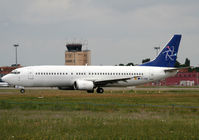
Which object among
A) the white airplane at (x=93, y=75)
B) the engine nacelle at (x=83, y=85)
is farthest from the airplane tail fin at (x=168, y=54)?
the engine nacelle at (x=83, y=85)

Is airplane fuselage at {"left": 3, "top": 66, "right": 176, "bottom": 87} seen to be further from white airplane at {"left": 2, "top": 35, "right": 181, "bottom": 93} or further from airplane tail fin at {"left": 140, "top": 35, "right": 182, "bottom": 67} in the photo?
airplane tail fin at {"left": 140, "top": 35, "right": 182, "bottom": 67}

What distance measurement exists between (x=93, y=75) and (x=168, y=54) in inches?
554

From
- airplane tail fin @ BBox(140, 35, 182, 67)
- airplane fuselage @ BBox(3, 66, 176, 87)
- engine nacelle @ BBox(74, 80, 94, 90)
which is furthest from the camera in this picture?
airplane tail fin @ BBox(140, 35, 182, 67)

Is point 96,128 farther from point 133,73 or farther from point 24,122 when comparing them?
point 133,73

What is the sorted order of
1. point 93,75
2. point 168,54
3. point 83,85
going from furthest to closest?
1. point 168,54
2. point 93,75
3. point 83,85

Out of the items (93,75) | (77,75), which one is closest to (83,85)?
(77,75)

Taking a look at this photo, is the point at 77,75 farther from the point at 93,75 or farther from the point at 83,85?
the point at 93,75

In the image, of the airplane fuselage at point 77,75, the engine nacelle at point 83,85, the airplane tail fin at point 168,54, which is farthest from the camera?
the airplane tail fin at point 168,54

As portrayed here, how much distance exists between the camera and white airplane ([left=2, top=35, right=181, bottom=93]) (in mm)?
56375

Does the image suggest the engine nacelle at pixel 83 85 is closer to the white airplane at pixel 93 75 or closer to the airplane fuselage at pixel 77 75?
the white airplane at pixel 93 75

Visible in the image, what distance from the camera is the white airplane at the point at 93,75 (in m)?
56.4

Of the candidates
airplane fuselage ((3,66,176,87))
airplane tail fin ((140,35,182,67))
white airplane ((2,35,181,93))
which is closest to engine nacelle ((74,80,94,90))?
white airplane ((2,35,181,93))

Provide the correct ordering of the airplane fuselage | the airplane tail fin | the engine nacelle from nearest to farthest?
the airplane fuselage, the engine nacelle, the airplane tail fin

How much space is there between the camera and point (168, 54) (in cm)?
6469
